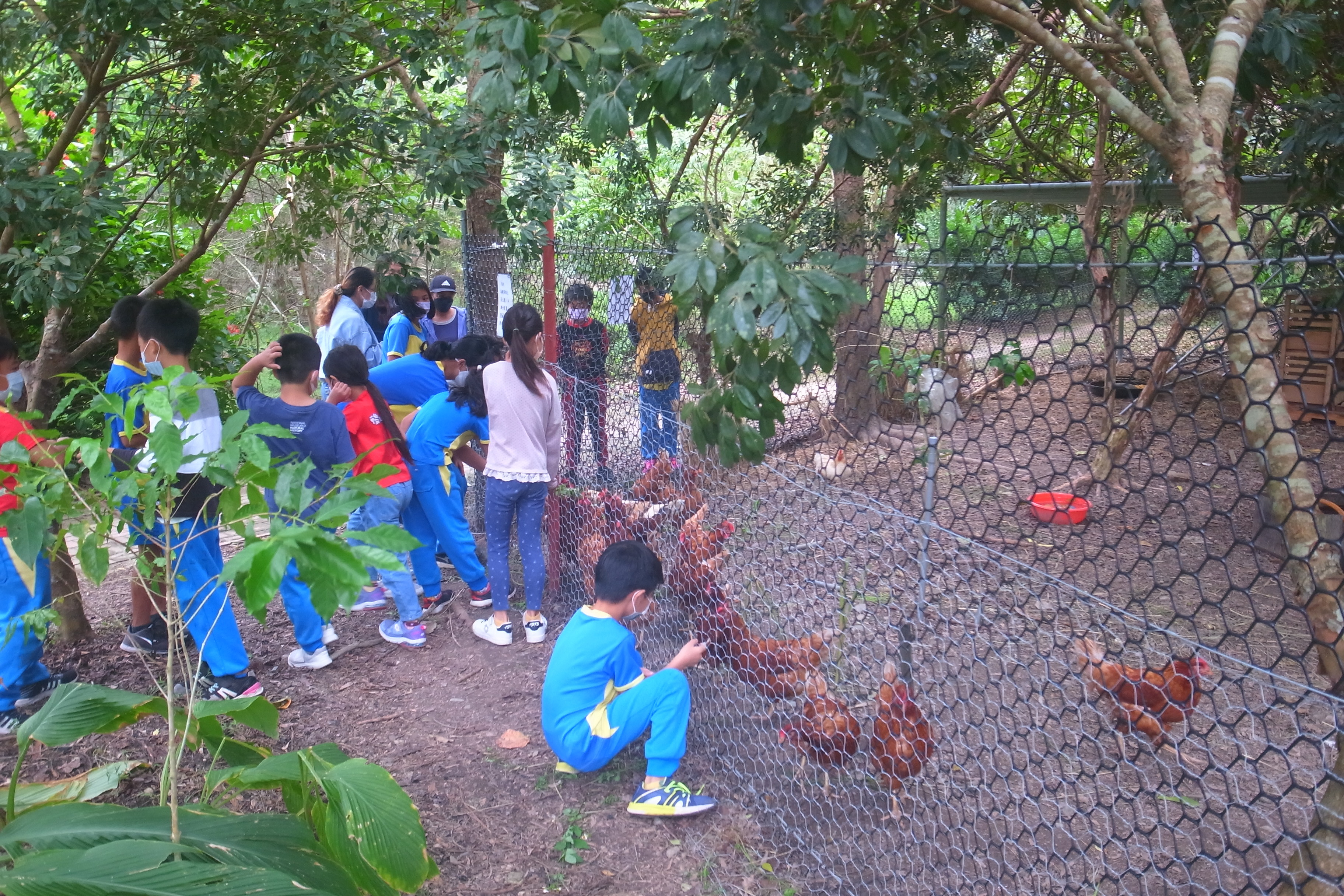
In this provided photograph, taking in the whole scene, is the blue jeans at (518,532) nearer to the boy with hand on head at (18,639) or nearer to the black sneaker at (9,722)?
the boy with hand on head at (18,639)

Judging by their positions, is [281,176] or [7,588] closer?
[7,588]

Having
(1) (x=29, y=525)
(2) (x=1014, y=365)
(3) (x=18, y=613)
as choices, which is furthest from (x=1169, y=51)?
(3) (x=18, y=613)

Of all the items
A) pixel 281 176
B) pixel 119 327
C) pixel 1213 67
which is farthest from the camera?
pixel 281 176

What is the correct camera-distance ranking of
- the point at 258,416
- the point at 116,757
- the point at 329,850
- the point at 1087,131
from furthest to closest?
the point at 1087,131 → the point at 258,416 → the point at 116,757 → the point at 329,850

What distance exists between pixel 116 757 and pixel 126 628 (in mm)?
1478

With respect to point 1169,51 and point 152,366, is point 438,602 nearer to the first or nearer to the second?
point 152,366

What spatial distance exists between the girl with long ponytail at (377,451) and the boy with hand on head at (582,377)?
864 millimetres

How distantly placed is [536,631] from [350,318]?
2620 mm

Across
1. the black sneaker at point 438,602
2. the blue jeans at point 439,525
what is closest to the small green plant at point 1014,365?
the blue jeans at point 439,525

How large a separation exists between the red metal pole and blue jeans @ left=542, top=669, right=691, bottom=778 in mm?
1676

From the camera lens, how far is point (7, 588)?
145 inches

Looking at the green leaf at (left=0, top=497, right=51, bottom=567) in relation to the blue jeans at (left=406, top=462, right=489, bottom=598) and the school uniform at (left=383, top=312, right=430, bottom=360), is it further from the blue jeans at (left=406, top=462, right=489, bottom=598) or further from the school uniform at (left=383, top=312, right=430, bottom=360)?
the school uniform at (left=383, top=312, right=430, bottom=360)

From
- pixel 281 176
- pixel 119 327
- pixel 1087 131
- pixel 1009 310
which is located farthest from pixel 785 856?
pixel 281 176

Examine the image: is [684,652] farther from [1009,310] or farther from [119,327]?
[119,327]
